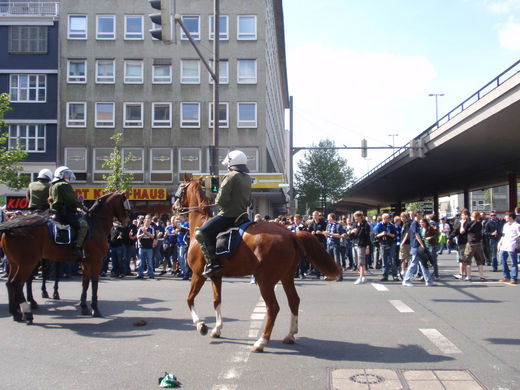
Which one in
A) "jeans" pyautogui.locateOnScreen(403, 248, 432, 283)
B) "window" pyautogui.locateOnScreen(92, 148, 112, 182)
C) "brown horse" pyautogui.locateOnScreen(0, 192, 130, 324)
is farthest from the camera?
"window" pyautogui.locateOnScreen(92, 148, 112, 182)

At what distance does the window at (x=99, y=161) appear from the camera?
38750 mm

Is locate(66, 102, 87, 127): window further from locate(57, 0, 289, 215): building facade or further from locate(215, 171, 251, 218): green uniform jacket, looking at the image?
locate(215, 171, 251, 218): green uniform jacket

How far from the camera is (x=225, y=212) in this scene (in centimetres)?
725

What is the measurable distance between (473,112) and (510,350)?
70.0 feet

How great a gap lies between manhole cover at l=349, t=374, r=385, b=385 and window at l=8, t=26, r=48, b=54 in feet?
131

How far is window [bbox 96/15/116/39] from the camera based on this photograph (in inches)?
1544

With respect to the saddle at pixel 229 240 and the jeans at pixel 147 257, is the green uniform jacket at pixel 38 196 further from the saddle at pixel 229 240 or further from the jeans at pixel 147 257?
the jeans at pixel 147 257

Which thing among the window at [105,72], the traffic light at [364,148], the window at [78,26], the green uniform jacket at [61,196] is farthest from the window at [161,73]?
the green uniform jacket at [61,196]

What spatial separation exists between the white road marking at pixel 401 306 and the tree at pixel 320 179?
47250 millimetres

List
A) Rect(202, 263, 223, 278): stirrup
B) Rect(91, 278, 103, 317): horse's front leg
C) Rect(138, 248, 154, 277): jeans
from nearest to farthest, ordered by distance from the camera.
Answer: Rect(202, 263, 223, 278): stirrup
Rect(91, 278, 103, 317): horse's front leg
Rect(138, 248, 154, 277): jeans

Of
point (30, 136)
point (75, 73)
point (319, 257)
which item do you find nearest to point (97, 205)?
point (319, 257)

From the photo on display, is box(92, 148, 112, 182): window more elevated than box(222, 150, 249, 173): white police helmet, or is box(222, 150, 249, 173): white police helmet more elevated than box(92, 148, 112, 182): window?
box(92, 148, 112, 182): window

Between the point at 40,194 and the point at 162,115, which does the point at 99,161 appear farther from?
the point at 40,194

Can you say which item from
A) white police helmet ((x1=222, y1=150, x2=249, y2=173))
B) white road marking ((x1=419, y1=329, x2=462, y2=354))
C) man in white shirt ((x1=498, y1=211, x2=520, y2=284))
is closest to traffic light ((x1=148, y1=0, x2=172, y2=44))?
white police helmet ((x1=222, y1=150, x2=249, y2=173))
